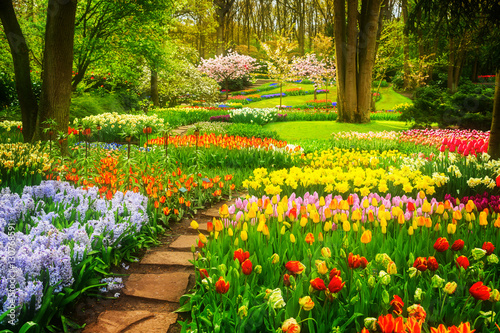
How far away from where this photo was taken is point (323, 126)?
1480 centimetres

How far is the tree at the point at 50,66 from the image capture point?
5.87 m

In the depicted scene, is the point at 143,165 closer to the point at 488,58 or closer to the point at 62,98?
the point at 62,98

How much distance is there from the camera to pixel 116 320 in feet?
7.99

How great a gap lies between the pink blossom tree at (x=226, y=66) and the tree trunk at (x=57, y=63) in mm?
25847

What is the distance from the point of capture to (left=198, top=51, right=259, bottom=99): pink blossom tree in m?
32.7

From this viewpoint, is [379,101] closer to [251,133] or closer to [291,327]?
[251,133]

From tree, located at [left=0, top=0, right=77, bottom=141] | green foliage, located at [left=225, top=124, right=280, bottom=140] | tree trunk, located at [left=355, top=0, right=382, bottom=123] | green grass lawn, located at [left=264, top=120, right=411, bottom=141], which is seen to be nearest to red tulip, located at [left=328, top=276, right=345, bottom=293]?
tree, located at [left=0, top=0, right=77, bottom=141]

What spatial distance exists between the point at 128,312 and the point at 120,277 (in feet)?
1.82

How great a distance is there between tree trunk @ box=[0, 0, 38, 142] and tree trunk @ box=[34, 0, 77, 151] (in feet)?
2.12

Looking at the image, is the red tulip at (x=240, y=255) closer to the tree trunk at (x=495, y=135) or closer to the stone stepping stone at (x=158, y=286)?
the stone stepping stone at (x=158, y=286)

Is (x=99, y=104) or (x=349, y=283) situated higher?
(x=99, y=104)

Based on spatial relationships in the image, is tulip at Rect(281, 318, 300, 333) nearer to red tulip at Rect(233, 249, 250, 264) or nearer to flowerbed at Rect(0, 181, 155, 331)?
red tulip at Rect(233, 249, 250, 264)

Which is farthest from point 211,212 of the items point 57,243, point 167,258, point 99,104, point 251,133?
point 99,104

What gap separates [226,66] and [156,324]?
3267 centimetres
